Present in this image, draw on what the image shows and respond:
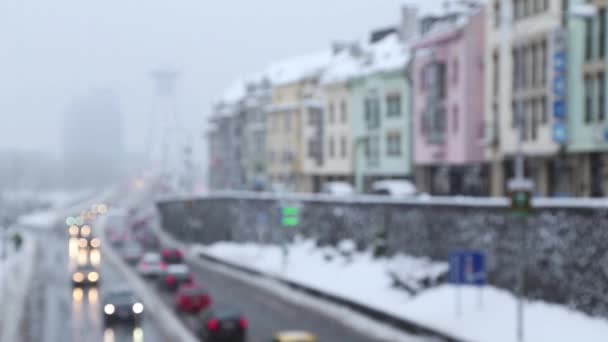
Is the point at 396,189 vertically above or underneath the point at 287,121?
underneath

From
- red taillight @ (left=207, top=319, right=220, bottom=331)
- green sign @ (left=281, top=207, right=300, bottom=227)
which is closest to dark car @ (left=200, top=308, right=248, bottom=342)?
red taillight @ (left=207, top=319, right=220, bottom=331)

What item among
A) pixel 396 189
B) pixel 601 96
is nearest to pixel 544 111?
pixel 601 96

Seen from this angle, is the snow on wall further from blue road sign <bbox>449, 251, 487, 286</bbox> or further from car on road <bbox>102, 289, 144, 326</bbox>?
car on road <bbox>102, 289, 144, 326</bbox>

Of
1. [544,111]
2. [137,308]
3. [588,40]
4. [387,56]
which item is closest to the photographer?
[137,308]

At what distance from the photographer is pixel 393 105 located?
207 ft

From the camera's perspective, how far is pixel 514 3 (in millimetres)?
45469

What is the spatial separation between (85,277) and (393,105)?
26.6 m

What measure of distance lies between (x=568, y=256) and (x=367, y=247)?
59.5 feet

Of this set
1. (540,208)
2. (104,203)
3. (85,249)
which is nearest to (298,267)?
(540,208)

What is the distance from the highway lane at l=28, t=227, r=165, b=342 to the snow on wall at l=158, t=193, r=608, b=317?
41.6 ft

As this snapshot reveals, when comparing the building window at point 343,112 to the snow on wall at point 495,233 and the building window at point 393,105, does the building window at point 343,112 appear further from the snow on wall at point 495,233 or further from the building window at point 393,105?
the snow on wall at point 495,233

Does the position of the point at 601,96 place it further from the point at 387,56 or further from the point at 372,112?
the point at 387,56

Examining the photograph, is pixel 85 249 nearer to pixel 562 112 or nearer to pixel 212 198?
pixel 212 198

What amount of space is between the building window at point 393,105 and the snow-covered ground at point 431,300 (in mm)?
13628
